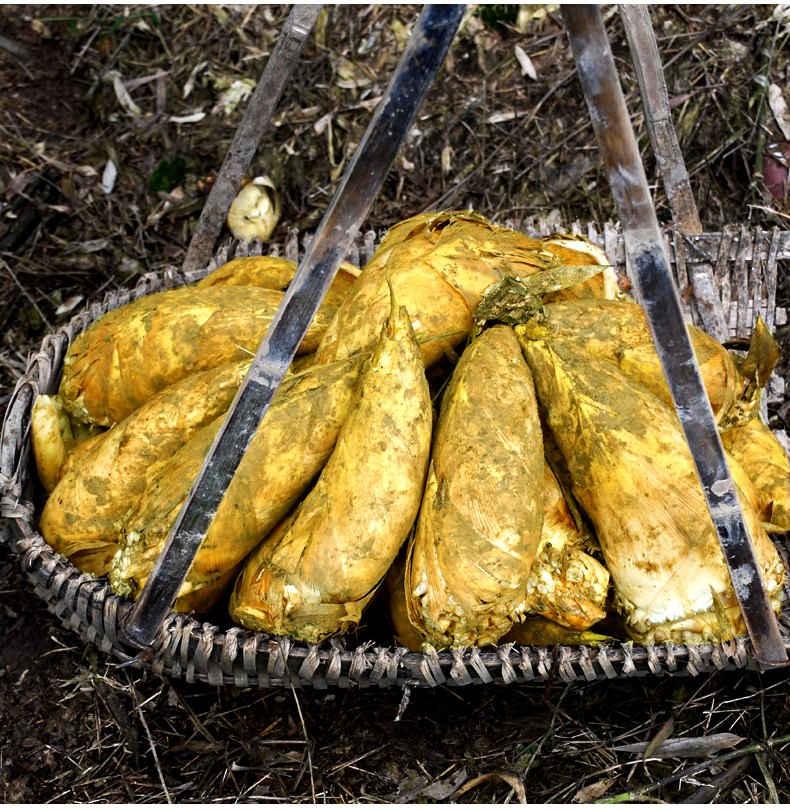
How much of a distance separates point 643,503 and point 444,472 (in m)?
0.40

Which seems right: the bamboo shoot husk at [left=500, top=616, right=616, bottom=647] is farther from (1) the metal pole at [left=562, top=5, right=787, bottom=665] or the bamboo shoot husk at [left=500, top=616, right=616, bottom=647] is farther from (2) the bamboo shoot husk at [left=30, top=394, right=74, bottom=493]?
(2) the bamboo shoot husk at [left=30, top=394, right=74, bottom=493]

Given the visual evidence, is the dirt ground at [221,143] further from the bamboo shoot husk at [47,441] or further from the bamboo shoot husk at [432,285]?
the bamboo shoot husk at [432,285]

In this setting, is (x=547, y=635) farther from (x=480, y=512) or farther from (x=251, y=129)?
(x=251, y=129)

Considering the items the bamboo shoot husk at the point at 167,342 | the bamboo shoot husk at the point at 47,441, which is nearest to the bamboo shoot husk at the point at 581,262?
the bamboo shoot husk at the point at 167,342

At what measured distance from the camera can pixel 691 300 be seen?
7.99 feet

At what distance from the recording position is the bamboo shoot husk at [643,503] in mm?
1519

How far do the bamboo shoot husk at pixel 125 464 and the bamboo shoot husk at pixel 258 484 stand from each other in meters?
0.15

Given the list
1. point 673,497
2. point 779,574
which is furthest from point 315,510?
point 779,574

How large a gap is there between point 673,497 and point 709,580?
0.19 meters

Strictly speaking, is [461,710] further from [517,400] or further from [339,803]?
[517,400]

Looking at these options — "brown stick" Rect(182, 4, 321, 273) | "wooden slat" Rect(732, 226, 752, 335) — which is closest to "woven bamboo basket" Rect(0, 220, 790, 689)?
"brown stick" Rect(182, 4, 321, 273)

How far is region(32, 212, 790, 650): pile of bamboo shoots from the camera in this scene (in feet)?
4.89

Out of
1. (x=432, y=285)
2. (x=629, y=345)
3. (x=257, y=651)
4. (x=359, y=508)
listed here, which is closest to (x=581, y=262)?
(x=629, y=345)

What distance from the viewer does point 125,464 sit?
1.75m
